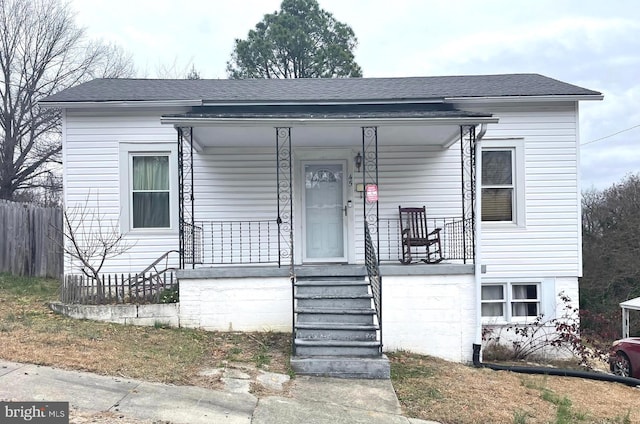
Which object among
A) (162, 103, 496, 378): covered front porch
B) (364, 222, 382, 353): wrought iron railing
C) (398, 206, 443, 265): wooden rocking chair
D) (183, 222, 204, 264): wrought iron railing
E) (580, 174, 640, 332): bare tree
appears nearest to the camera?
(364, 222, 382, 353): wrought iron railing

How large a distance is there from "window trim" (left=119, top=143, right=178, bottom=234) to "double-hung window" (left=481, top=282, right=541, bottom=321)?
6.21 m

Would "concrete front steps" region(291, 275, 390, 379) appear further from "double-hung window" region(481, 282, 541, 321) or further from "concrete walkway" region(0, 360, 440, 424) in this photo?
"double-hung window" region(481, 282, 541, 321)

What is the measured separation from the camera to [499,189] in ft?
32.3

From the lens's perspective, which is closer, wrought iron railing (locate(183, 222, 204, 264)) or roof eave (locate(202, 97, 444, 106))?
wrought iron railing (locate(183, 222, 204, 264))

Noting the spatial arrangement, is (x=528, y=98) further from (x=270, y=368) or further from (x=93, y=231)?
(x=93, y=231)

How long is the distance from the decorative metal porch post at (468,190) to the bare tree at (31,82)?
16355 mm

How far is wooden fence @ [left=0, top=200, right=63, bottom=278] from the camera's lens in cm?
1232

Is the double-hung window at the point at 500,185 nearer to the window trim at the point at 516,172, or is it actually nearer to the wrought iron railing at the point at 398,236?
the window trim at the point at 516,172

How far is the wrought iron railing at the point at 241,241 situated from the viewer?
956 centimetres

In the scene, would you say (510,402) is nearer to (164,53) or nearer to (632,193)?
(632,193)

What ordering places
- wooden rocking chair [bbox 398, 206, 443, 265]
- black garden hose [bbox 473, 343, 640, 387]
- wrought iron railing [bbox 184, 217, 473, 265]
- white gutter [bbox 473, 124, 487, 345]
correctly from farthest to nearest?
wrought iron railing [bbox 184, 217, 473, 265], wooden rocking chair [bbox 398, 206, 443, 265], black garden hose [bbox 473, 343, 640, 387], white gutter [bbox 473, 124, 487, 345]

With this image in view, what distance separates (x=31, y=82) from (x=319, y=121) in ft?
56.7

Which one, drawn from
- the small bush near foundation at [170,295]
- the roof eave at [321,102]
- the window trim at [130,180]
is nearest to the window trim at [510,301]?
the roof eave at [321,102]

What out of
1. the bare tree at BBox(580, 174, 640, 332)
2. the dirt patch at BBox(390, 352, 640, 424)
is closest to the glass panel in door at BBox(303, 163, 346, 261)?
the dirt patch at BBox(390, 352, 640, 424)
